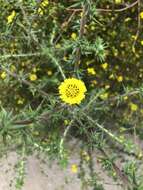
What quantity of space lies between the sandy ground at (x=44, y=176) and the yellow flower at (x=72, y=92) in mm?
633

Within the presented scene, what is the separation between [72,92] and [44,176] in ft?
2.33

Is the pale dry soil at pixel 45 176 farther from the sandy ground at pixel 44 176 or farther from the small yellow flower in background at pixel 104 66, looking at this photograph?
the small yellow flower in background at pixel 104 66

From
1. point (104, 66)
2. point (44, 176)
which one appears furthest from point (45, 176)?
point (104, 66)

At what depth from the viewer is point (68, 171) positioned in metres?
2.18

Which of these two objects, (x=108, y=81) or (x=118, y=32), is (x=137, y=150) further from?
(x=118, y=32)

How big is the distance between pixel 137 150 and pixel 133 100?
28 cm

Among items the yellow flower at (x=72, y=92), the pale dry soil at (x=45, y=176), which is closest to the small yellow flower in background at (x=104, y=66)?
the pale dry soil at (x=45, y=176)

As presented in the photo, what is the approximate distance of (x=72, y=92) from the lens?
1.58 meters

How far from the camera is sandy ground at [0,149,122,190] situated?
2133 mm

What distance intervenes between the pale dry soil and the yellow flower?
633mm

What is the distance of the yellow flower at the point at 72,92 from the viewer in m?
1.58

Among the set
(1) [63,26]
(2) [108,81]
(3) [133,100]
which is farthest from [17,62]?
(3) [133,100]

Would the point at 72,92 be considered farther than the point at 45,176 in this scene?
No

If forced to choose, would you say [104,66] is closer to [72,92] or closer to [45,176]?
[45,176]
